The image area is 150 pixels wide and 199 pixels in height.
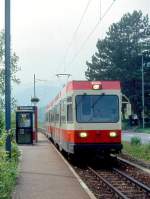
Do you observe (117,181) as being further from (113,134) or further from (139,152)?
(139,152)

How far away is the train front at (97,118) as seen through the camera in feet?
76.8

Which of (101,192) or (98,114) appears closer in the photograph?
(101,192)

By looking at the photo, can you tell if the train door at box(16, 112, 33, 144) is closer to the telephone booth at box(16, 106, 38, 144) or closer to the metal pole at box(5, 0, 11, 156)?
the telephone booth at box(16, 106, 38, 144)

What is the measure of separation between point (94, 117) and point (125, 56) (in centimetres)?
5951

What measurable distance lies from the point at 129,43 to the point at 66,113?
195 feet

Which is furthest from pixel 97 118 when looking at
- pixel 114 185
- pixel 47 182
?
pixel 47 182

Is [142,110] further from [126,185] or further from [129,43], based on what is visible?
[126,185]


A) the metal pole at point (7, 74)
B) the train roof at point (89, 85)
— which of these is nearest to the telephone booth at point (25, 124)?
the train roof at point (89, 85)

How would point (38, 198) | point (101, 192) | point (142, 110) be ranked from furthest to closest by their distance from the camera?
point (142, 110)
point (101, 192)
point (38, 198)

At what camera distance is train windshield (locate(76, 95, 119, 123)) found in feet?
77.7

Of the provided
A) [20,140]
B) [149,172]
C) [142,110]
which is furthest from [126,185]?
[142,110]

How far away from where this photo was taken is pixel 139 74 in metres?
82.0

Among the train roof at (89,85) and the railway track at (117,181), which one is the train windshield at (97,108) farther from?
the railway track at (117,181)

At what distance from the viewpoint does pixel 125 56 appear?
8262 centimetres
